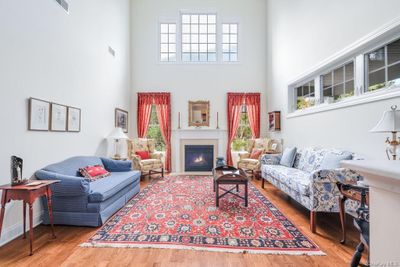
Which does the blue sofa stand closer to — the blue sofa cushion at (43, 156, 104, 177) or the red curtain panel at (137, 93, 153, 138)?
the blue sofa cushion at (43, 156, 104, 177)

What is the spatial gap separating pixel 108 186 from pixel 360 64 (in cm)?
416

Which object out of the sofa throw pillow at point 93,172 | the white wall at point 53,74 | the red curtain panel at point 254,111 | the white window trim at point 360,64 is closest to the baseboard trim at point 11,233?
the white wall at point 53,74

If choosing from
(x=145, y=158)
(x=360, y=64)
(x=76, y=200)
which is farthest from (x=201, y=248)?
(x=145, y=158)

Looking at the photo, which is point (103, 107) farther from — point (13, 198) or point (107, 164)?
point (13, 198)

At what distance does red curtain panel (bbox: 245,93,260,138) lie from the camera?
6.85 metres

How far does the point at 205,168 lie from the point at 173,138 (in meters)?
1.38

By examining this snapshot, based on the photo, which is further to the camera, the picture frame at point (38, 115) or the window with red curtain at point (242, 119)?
the window with red curtain at point (242, 119)

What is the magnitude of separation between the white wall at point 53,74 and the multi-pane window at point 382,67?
464 cm

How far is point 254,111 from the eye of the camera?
6.88 m

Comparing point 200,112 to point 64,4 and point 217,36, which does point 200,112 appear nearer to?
point 217,36

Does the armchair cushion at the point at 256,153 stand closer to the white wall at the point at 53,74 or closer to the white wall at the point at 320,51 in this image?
the white wall at the point at 320,51

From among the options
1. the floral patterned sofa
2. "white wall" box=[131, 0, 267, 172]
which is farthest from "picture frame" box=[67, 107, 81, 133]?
the floral patterned sofa

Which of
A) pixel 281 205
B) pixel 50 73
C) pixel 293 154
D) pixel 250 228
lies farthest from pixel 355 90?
pixel 50 73

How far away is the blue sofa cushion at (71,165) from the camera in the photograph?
308 cm
